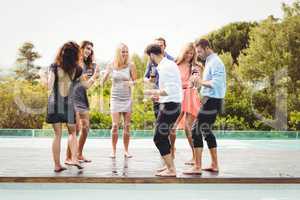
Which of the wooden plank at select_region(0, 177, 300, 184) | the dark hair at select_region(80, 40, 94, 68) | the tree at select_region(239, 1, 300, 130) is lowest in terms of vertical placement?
the wooden plank at select_region(0, 177, 300, 184)

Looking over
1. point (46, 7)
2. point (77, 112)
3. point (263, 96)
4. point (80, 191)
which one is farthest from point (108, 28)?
point (80, 191)

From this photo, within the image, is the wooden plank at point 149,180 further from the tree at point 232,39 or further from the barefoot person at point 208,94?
the tree at point 232,39

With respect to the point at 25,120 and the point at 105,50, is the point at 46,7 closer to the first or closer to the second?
the point at 105,50

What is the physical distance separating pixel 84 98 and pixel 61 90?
0.85m

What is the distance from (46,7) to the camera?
108 feet

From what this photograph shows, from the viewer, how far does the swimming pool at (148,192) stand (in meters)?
4.48

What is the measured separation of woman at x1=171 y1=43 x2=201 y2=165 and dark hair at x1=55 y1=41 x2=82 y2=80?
1453mm

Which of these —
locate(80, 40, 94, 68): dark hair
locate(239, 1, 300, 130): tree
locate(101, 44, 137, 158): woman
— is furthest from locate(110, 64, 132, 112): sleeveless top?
locate(239, 1, 300, 130): tree

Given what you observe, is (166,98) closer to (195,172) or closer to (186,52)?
(195,172)

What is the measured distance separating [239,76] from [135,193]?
69.8 feet

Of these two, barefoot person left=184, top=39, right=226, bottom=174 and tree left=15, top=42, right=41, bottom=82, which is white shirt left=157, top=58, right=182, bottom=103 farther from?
tree left=15, top=42, right=41, bottom=82

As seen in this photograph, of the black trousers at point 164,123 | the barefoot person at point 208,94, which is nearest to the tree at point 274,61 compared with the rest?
the barefoot person at point 208,94

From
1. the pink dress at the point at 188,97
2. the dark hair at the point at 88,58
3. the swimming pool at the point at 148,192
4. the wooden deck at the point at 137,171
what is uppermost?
the dark hair at the point at 88,58

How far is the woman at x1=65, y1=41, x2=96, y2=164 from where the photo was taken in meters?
6.49
